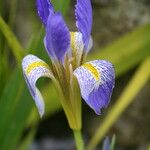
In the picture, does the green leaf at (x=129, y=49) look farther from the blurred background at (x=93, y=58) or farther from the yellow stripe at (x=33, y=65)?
the yellow stripe at (x=33, y=65)

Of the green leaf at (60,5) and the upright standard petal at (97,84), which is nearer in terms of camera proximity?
the upright standard petal at (97,84)

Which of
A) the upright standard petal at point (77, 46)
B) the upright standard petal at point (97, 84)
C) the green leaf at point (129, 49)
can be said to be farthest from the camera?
the green leaf at point (129, 49)

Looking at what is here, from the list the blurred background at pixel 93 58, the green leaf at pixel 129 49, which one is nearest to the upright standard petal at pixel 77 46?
the blurred background at pixel 93 58

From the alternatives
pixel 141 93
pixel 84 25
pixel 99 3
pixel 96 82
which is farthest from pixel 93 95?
pixel 141 93

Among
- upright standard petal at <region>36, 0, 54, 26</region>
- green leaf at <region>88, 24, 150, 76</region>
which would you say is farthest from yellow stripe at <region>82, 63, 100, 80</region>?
green leaf at <region>88, 24, 150, 76</region>

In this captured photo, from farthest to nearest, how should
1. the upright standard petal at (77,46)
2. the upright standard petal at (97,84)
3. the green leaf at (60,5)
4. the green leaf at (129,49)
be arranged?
the green leaf at (129,49) → the green leaf at (60,5) → the upright standard petal at (77,46) → the upright standard petal at (97,84)

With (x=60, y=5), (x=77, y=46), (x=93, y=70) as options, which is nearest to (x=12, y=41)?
(x=60, y=5)

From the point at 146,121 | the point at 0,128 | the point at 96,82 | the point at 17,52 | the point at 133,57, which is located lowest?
the point at 146,121

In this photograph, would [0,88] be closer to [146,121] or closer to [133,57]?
[133,57]
